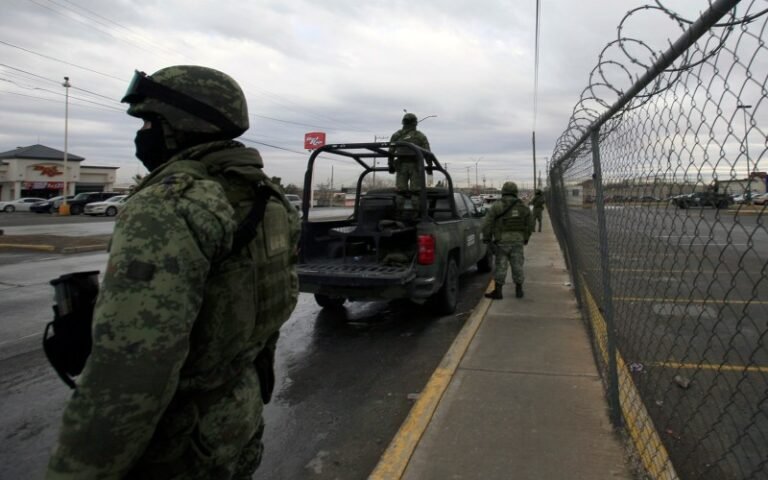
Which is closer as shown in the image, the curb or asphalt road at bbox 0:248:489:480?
asphalt road at bbox 0:248:489:480

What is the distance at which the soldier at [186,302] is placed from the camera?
1.18m

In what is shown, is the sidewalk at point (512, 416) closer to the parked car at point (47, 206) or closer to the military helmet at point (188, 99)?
the military helmet at point (188, 99)

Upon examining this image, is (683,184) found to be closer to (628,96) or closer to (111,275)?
(628,96)

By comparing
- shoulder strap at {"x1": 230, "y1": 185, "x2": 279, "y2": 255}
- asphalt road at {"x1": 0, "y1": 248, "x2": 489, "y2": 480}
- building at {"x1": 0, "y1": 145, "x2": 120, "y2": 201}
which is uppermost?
building at {"x1": 0, "y1": 145, "x2": 120, "y2": 201}

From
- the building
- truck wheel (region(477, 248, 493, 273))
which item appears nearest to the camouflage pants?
truck wheel (region(477, 248, 493, 273))

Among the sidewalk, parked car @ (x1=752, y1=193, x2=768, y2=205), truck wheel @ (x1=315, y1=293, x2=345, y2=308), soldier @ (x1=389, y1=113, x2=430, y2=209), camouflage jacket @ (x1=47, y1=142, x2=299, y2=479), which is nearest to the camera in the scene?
camouflage jacket @ (x1=47, y1=142, x2=299, y2=479)

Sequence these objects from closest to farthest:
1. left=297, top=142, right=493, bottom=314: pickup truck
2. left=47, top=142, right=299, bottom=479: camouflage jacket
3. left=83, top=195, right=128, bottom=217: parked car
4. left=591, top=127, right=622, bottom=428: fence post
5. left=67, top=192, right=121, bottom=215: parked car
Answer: left=47, top=142, right=299, bottom=479: camouflage jacket < left=591, top=127, right=622, bottom=428: fence post < left=297, top=142, right=493, bottom=314: pickup truck < left=83, top=195, right=128, bottom=217: parked car < left=67, top=192, right=121, bottom=215: parked car

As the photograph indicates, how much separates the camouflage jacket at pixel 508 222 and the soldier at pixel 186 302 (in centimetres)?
558

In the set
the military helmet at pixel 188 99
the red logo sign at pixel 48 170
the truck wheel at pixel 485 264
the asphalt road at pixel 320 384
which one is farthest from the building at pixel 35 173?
the military helmet at pixel 188 99

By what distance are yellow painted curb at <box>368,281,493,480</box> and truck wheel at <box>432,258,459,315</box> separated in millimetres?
1407

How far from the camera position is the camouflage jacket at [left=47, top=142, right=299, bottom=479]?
118 centimetres

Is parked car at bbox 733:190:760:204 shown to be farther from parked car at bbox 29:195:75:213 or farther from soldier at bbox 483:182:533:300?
parked car at bbox 29:195:75:213

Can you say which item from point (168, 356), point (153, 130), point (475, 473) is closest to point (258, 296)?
point (168, 356)

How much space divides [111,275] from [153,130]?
0.55m
